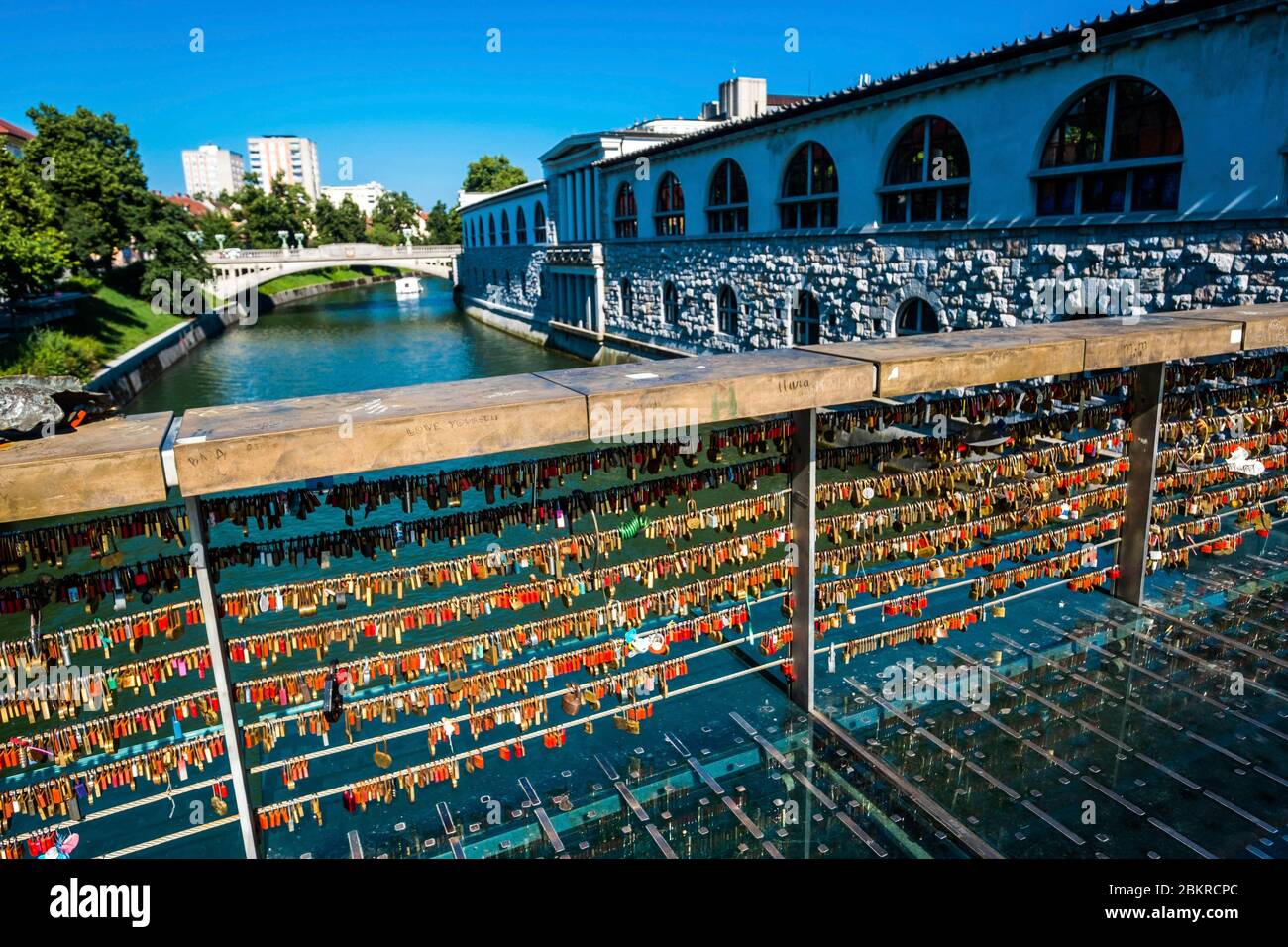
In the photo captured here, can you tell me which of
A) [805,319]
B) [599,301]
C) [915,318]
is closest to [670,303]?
[599,301]

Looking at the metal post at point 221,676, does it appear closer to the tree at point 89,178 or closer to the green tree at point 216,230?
the tree at point 89,178

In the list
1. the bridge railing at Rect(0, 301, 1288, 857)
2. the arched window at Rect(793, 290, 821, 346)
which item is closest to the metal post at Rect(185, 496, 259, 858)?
the bridge railing at Rect(0, 301, 1288, 857)

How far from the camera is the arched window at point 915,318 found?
67.7ft

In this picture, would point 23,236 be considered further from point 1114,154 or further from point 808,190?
point 1114,154

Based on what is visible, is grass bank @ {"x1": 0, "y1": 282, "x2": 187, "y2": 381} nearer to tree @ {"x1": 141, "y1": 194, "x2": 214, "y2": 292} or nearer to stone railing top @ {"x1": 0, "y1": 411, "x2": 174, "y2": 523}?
tree @ {"x1": 141, "y1": 194, "x2": 214, "y2": 292}

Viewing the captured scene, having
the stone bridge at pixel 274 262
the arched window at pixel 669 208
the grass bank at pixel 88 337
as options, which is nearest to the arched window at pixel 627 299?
the arched window at pixel 669 208

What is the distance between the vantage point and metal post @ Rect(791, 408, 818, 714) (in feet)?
18.2

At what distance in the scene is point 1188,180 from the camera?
46.8ft

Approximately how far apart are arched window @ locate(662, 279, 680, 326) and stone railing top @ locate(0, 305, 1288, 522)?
2844 cm

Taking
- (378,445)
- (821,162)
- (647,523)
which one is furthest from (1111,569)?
(821,162)

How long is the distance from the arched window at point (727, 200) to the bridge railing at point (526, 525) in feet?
74.1

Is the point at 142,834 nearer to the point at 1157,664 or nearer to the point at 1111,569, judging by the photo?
the point at 1157,664

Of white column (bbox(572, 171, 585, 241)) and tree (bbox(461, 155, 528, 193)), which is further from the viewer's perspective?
tree (bbox(461, 155, 528, 193))

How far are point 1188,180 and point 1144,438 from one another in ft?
32.6
